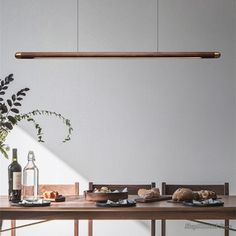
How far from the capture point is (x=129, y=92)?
16.0 ft

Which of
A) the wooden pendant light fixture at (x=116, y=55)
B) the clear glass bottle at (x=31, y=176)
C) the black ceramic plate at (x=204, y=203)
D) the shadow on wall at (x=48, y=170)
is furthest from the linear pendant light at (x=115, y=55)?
the shadow on wall at (x=48, y=170)

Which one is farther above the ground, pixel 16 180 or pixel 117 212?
pixel 16 180

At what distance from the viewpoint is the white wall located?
485 cm

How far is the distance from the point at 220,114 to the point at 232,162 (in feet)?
1.37

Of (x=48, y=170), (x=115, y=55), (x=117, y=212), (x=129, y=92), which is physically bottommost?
(x=117, y=212)

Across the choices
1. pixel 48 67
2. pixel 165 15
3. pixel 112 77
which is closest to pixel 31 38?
pixel 48 67

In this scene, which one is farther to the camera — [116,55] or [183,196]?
[116,55]

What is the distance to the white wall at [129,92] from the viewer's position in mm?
4852

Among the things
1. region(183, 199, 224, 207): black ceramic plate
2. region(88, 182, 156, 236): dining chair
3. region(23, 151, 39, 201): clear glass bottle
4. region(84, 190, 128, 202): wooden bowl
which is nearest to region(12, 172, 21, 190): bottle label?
region(23, 151, 39, 201): clear glass bottle

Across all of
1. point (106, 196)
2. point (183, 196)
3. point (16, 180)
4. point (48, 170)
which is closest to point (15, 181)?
point (16, 180)

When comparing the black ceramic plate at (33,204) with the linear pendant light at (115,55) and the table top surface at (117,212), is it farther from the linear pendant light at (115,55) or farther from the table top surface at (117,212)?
the linear pendant light at (115,55)

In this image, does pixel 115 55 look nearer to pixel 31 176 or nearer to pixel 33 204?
pixel 31 176

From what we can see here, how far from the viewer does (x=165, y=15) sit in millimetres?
4910

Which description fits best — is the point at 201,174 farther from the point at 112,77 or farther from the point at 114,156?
the point at 112,77
